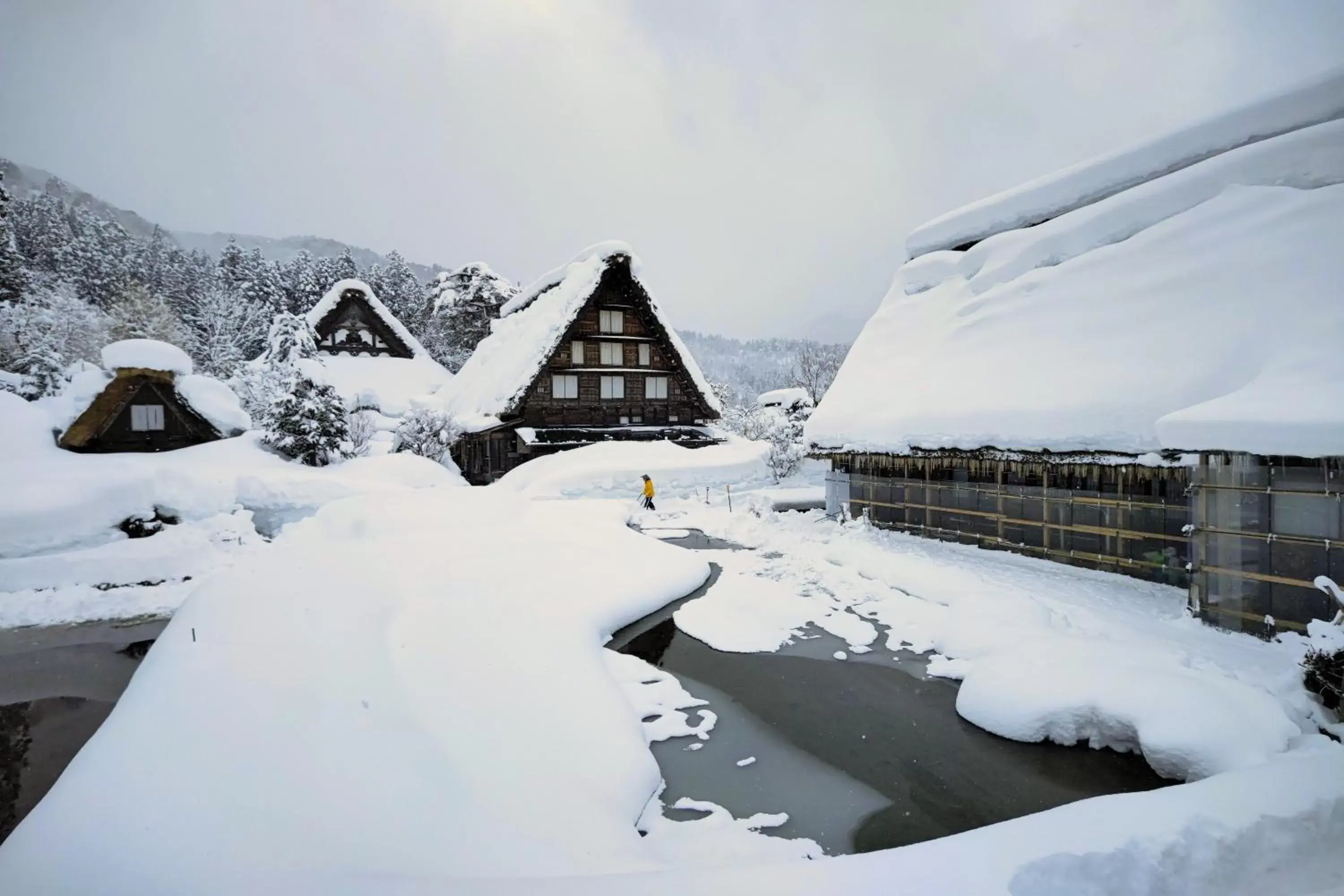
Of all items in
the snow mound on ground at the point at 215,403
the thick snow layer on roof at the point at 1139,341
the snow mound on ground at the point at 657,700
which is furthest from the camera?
the snow mound on ground at the point at 215,403

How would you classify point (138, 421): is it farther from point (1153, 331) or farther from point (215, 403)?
point (1153, 331)

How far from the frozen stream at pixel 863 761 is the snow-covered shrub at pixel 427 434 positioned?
18.9 m

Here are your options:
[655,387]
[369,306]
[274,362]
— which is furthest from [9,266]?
[369,306]

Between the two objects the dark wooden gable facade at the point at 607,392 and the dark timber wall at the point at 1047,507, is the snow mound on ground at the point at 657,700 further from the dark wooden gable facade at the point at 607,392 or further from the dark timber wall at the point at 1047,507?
the dark wooden gable facade at the point at 607,392

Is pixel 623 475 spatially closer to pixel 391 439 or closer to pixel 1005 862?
pixel 391 439

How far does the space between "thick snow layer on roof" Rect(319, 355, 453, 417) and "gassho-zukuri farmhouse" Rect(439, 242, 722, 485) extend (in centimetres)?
394

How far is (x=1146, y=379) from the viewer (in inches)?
341

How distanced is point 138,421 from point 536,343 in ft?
40.8

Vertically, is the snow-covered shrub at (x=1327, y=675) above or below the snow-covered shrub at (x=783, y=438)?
below

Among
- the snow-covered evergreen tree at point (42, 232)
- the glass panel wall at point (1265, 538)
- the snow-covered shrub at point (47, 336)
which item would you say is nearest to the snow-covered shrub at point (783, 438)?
the glass panel wall at point (1265, 538)

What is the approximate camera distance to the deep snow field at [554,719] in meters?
3.29

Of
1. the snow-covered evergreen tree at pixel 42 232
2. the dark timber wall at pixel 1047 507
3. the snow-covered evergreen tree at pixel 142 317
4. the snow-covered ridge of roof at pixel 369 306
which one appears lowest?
the dark timber wall at pixel 1047 507

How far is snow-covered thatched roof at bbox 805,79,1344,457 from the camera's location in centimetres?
709

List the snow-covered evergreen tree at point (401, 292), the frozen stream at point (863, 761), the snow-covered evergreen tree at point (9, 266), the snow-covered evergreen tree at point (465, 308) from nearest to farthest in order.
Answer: the frozen stream at point (863, 761) → the snow-covered evergreen tree at point (9, 266) → the snow-covered evergreen tree at point (465, 308) → the snow-covered evergreen tree at point (401, 292)
